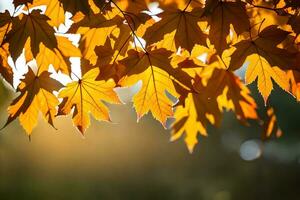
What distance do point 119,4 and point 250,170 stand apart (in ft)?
42.3

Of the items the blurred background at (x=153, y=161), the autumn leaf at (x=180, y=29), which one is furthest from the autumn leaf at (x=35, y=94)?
the blurred background at (x=153, y=161)

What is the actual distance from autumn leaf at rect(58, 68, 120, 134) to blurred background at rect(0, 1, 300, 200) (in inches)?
368

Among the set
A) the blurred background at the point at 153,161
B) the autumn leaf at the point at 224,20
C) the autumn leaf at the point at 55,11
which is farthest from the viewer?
the blurred background at the point at 153,161

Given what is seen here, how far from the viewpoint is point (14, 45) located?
1.04 meters

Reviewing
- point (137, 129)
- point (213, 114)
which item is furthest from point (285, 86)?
point (137, 129)

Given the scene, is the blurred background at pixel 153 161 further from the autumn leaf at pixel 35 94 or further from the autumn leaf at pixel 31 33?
the autumn leaf at pixel 31 33

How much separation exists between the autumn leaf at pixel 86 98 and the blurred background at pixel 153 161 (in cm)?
935

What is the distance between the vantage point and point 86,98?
1268 mm

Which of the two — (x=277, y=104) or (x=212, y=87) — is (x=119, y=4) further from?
(x=277, y=104)

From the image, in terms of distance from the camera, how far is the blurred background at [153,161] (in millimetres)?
10812

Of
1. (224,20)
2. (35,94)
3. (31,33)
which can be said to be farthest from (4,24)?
(224,20)

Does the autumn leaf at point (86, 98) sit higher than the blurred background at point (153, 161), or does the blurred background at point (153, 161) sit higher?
the autumn leaf at point (86, 98)

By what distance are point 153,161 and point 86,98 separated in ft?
38.9

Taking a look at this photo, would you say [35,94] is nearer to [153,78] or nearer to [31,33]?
[31,33]
